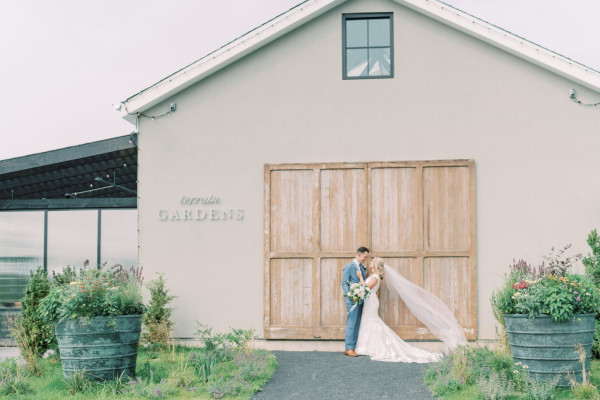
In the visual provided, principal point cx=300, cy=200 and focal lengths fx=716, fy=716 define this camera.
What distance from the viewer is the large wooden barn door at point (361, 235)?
11844 mm

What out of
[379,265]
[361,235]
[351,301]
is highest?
[361,235]

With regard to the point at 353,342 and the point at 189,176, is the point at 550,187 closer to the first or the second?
the point at 353,342

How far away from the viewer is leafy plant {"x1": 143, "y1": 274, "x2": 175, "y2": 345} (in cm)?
1166

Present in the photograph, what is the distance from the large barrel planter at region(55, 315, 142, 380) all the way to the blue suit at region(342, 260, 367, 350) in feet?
12.5

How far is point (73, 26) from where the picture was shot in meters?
21.6

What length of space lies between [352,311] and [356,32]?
4.77 m

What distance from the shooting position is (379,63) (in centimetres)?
1234

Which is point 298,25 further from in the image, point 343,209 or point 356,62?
point 343,209

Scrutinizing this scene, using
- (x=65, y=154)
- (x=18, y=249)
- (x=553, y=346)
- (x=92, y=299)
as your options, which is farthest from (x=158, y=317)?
(x=553, y=346)

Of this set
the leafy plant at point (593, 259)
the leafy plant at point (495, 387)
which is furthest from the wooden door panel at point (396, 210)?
the leafy plant at point (495, 387)

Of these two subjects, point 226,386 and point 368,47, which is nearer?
point 226,386

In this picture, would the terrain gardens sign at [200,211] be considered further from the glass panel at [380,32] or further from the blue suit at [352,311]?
the glass panel at [380,32]

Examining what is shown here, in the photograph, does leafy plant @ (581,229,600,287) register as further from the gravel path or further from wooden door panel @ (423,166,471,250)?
the gravel path

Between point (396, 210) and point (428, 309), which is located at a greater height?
point (396, 210)
